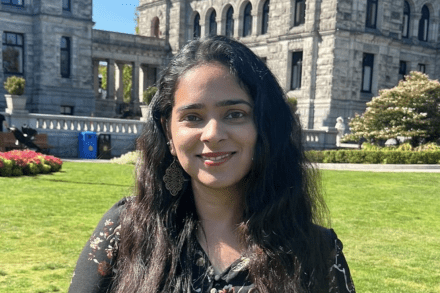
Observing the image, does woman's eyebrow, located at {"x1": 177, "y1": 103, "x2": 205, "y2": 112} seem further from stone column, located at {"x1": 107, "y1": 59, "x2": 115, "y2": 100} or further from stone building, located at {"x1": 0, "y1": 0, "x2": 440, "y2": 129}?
stone column, located at {"x1": 107, "y1": 59, "x2": 115, "y2": 100}

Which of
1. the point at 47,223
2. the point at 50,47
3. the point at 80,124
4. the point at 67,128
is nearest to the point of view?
the point at 47,223

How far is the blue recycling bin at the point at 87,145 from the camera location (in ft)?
68.6

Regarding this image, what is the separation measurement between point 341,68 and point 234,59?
2897cm

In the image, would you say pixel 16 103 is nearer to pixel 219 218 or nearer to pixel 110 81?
pixel 110 81

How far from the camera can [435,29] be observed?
34.0 m

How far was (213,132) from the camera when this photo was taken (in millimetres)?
A: 1879

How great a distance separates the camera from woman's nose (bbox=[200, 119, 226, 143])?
6.13 feet

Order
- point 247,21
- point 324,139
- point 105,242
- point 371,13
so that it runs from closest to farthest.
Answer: point 105,242, point 324,139, point 371,13, point 247,21

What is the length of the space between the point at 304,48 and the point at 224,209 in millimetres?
29521

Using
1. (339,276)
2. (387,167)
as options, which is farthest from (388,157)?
(339,276)

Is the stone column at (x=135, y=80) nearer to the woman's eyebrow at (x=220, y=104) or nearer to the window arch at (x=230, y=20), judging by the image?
the window arch at (x=230, y=20)

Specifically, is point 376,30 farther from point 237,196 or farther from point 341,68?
point 237,196

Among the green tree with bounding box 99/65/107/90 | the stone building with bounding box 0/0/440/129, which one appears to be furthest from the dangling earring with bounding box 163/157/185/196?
the green tree with bounding box 99/65/107/90

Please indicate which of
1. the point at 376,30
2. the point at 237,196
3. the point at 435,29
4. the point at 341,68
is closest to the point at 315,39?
the point at 341,68
